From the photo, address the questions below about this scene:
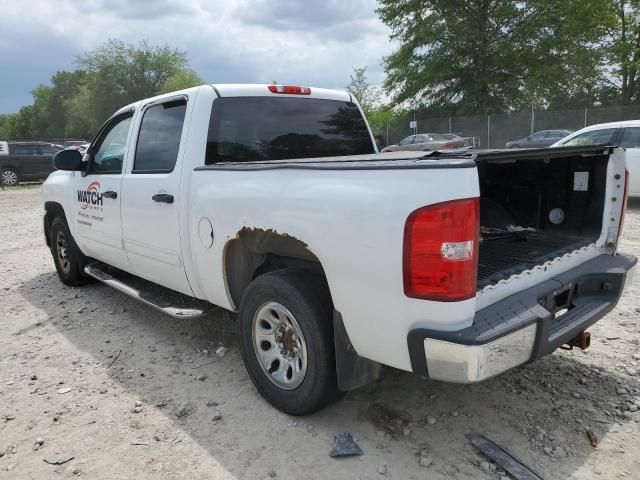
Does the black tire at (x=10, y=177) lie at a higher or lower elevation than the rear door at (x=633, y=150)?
lower

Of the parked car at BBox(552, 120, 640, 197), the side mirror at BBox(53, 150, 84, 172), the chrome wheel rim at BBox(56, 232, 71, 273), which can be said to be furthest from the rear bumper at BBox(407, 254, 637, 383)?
the parked car at BBox(552, 120, 640, 197)

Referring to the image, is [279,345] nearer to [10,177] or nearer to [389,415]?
[389,415]

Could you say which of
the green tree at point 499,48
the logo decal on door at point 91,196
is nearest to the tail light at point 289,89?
the logo decal on door at point 91,196

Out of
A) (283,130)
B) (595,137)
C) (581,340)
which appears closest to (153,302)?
(283,130)

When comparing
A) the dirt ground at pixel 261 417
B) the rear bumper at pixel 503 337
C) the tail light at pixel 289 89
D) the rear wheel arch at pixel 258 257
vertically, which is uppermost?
the tail light at pixel 289 89

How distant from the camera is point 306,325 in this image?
8.88 feet

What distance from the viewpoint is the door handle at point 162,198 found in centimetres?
351

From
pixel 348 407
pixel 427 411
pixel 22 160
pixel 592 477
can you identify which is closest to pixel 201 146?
pixel 348 407

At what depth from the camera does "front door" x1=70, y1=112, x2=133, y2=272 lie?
4.38 m

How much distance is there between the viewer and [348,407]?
10.2 ft

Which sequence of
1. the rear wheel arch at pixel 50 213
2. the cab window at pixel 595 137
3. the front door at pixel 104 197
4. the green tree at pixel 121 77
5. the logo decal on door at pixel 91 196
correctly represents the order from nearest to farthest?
the front door at pixel 104 197 < the logo decal on door at pixel 91 196 < the rear wheel arch at pixel 50 213 < the cab window at pixel 595 137 < the green tree at pixel 121 77

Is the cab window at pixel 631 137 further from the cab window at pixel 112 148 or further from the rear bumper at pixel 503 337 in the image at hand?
the cab window at pixel 112 148

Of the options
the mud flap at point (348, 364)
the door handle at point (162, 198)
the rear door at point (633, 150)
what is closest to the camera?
the mud flap at point (348, 364)

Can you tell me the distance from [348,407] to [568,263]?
1559 mm
